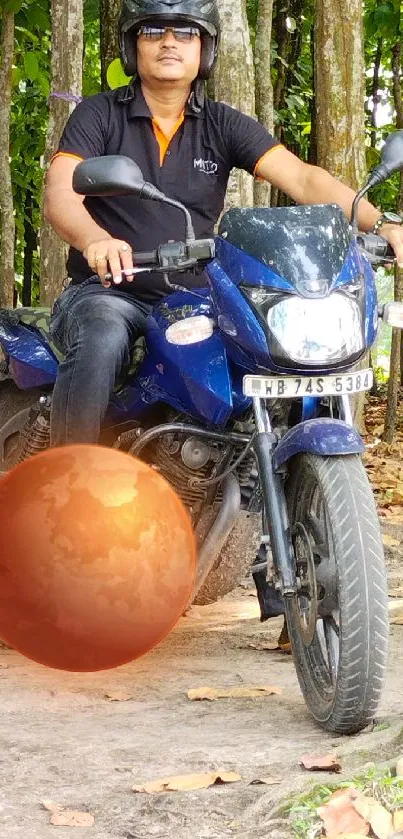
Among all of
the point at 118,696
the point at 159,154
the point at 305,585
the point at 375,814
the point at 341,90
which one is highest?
the point at 341,90

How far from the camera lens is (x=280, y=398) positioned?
153 inches

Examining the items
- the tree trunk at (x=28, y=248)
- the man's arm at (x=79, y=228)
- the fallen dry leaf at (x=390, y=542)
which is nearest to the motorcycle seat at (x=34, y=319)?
the man's arm at (x=79, y=228)

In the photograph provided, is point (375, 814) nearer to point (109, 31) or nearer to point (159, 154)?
point (159, 154)

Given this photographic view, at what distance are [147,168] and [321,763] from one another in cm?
243

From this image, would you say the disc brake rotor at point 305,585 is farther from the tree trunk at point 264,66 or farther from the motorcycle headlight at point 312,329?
the tree trunk at point 264,66

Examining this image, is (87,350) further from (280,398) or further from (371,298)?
(371,298)

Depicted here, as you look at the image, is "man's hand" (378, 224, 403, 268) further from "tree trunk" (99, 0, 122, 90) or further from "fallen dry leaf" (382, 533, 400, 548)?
"tree trunk" (99, 0, 122, 90)

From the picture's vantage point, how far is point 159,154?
4.71m

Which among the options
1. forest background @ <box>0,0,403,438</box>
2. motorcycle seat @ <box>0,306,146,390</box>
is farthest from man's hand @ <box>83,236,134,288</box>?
forest background @ <box>0,0,403,438</box>

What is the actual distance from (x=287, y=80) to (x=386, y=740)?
12098 millimetres

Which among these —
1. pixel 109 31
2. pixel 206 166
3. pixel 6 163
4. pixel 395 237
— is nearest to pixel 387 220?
pixel 395 237

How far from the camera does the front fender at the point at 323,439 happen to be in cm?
348

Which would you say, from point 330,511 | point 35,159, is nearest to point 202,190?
point 330,511

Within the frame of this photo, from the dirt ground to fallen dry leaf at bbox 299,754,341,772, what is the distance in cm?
3
